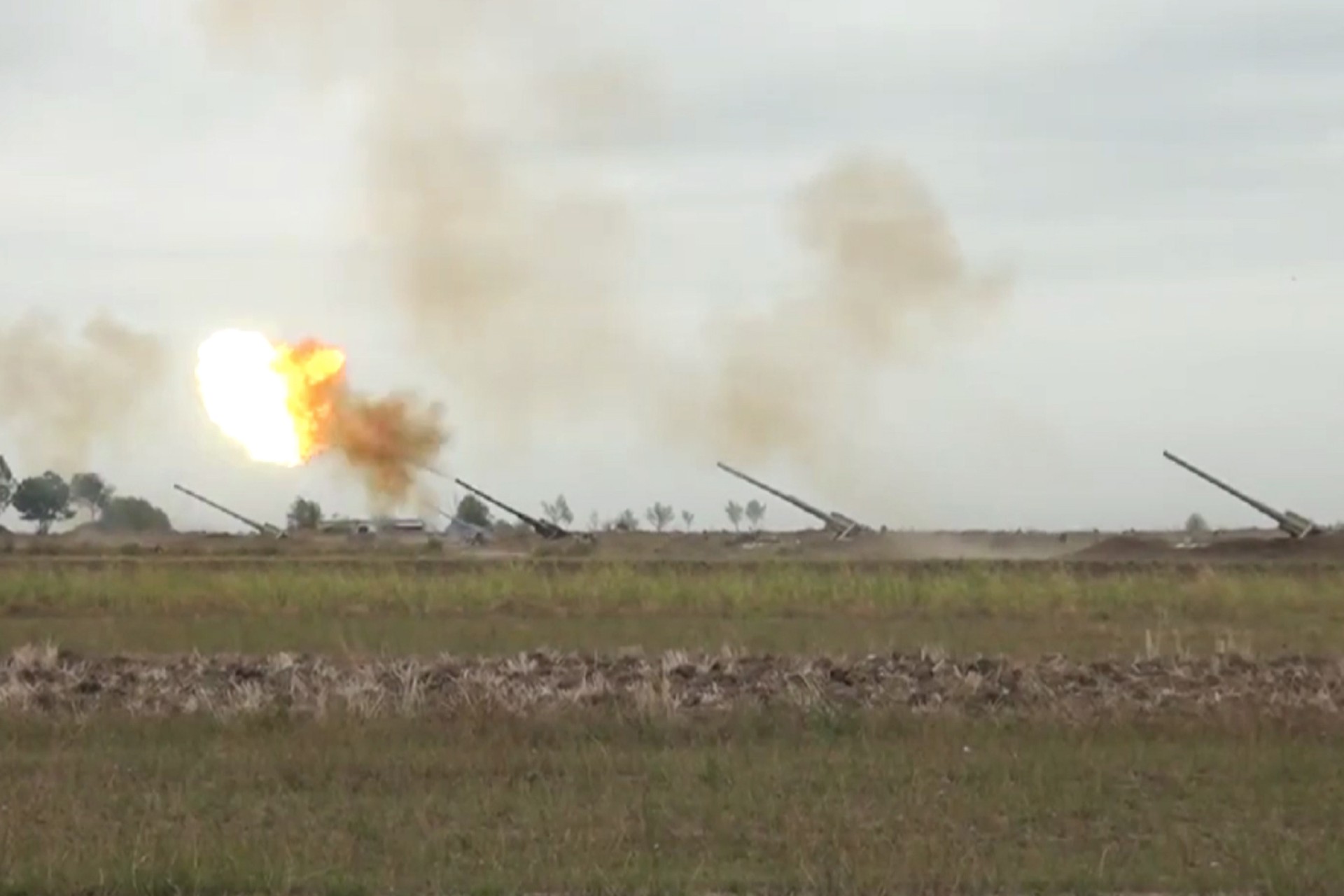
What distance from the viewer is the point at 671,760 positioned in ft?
51.8

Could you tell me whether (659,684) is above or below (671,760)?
above

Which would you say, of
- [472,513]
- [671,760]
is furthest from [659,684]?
[472,513]

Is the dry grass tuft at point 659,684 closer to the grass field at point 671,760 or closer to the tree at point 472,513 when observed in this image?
the grass field at point 671,760

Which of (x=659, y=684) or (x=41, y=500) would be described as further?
(x=41, y=500)

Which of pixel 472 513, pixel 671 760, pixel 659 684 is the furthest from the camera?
pixel 472 513

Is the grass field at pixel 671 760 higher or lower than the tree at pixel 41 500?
lower

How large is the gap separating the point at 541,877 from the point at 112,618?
25.9 meters

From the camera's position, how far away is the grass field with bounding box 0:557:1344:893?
36.9 feet

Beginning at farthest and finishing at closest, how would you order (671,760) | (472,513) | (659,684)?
(472,513) → (659,684) → (671,760)

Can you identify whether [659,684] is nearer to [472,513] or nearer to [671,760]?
[671,760]

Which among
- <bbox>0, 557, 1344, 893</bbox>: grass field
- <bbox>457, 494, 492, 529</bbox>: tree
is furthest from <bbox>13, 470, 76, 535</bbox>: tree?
<bbox>0, 557, 1344, 893</bbox>: grass field

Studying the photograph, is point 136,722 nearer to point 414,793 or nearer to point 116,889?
point 414,793

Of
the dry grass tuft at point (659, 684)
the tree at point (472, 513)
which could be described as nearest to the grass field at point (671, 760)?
the dry grass tuft at point (659, 684)

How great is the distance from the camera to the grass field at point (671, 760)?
11242mm
